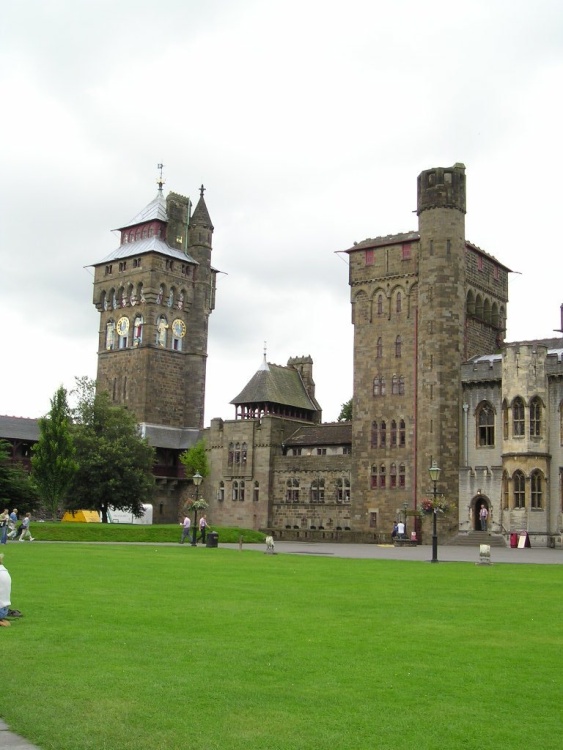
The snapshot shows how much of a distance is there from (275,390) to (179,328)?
55.7 ft

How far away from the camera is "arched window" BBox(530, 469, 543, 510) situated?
6362 cm

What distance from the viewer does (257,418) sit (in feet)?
279

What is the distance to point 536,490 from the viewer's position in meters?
63.9

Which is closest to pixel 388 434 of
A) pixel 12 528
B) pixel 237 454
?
pixel 237 454

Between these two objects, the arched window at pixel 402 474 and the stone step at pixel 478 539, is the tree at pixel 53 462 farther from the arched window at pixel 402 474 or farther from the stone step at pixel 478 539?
the stone step at pixel 478 539

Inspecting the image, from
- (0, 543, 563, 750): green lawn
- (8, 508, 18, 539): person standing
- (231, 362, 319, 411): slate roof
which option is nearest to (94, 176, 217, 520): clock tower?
(231, 362, 319, 411): slate roof

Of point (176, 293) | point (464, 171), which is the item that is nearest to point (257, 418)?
point (176, 293)

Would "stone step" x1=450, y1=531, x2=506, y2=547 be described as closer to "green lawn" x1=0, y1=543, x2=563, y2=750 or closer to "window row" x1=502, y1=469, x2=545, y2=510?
"window row" x1=502, y1=469, x2=545, y2=510

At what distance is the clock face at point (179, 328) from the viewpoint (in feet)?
325

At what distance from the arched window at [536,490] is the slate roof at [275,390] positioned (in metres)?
29.3

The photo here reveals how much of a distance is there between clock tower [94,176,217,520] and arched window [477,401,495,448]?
35311 millimetres

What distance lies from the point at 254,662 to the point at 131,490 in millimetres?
60899

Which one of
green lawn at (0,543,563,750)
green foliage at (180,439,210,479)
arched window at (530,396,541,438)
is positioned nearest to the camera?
green lawn at (0,543,563,750)

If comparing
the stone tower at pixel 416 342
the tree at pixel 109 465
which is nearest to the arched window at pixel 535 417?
the stone tower at pixel 416 342
